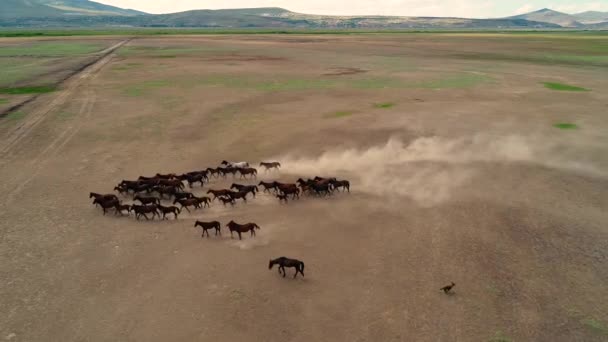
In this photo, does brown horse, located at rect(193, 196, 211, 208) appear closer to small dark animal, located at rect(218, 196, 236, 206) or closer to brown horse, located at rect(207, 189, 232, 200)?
brown horse, located at rect(207, 189, 232, 200)

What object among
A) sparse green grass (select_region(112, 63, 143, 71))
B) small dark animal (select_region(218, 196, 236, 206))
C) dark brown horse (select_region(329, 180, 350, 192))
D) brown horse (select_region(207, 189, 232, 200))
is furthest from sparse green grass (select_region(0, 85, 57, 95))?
dark brown horse (select_region(329, 180, 350, 192))

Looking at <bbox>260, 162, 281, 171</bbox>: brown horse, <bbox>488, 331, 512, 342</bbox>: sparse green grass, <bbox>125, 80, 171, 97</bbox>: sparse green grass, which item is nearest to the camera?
<bbox>488, 331, 512, 342</bbox>: sparse green grass

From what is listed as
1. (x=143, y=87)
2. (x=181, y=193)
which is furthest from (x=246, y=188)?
(x=143, y=87)

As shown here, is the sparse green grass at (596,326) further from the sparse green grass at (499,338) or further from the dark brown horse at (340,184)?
the dark brown horse at (340,184)

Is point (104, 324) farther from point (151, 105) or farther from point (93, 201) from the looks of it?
point (151, 105)

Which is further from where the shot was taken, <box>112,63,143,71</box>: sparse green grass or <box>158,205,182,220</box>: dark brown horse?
<box>112,63,143,71</box>: sparse green grass

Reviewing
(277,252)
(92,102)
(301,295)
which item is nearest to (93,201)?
(277,252)
